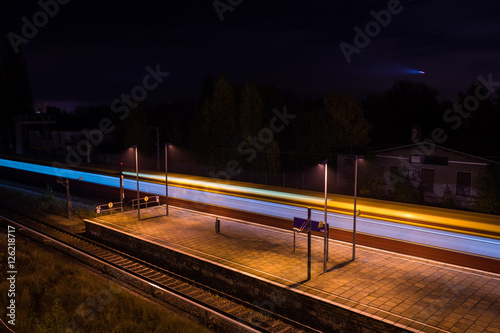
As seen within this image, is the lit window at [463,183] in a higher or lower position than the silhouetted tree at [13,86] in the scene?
lower

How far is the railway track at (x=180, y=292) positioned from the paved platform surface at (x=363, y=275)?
3.28ft

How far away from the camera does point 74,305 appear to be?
11.0m

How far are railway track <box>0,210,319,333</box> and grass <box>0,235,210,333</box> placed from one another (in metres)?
0.66

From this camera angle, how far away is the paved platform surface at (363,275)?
372 inches

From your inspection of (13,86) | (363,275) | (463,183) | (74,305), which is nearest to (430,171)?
(463,183)

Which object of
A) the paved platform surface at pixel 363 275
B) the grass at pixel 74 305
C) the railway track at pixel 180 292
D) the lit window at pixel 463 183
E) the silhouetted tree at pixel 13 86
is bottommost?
the railway track at pixel 180 292

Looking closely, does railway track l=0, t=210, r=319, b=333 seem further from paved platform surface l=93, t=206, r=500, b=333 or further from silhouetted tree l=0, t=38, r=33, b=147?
silhouetted tree l=0, t=38, r=33, b=147

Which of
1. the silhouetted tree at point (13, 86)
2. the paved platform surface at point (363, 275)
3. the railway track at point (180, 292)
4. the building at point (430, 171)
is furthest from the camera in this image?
the silhouetted tree at point (13, 86)

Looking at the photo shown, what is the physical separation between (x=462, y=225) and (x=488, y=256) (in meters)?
2.35

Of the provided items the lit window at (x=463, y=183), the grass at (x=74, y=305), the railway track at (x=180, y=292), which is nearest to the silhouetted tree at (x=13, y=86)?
the railway track at (x=180, y=292)

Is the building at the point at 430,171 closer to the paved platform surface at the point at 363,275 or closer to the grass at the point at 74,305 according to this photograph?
the paved platform surface at the point at 363,275

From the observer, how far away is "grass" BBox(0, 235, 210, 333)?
954 centimetres

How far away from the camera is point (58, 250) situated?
17062mm

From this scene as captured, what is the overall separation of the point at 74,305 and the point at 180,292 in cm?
310
